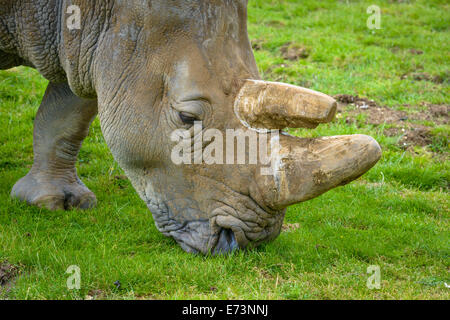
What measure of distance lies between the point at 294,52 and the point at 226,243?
671 cm

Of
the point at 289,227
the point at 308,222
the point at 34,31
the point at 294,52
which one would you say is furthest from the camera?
the point at 294,52

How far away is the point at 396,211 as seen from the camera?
5.96 metres

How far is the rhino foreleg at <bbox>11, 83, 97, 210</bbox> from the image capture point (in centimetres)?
580

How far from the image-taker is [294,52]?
10.6m

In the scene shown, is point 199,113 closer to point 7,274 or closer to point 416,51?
point 7,274

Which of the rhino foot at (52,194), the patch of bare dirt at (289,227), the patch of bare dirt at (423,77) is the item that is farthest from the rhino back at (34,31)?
the patch of bare dirt at (423,77)

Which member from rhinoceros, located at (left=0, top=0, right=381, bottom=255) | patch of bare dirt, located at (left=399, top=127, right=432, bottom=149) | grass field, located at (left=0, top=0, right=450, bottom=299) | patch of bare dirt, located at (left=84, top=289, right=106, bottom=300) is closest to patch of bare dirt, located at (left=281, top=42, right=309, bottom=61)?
grass field, located at (left=0, top=0, right=450, bottom=299)

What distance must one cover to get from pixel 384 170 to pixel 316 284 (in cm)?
300

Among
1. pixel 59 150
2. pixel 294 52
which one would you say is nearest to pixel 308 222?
pixel 59 150

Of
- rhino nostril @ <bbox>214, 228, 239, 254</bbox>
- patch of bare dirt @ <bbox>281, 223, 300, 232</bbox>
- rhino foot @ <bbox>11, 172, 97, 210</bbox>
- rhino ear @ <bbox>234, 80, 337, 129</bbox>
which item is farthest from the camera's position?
rhino foot @ <bbox>11, 172, 97, 210</bbox>

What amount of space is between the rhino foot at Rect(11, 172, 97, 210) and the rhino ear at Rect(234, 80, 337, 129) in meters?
2.23

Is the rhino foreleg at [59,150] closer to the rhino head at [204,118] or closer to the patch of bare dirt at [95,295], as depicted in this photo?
the rhino head at [204,118]

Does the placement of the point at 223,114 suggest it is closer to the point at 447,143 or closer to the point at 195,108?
the point at 195,108

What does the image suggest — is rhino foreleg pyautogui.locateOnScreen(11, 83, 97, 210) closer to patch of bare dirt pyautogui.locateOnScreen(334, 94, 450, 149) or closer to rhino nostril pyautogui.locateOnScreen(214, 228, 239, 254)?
rhino nostril pyautogui.locateOnScreen(214, 228, 239, 254)
